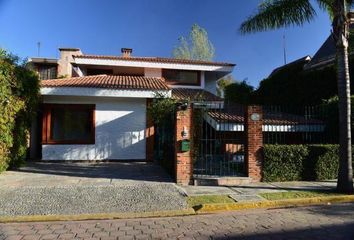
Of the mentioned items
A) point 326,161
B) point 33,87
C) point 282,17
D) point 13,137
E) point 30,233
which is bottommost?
point 30,233

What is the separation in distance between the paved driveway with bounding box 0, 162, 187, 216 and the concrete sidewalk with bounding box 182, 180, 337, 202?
686 mm

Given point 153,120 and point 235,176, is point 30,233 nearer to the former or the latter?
point 235,176

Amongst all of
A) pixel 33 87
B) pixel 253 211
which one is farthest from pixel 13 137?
pixel 253 211

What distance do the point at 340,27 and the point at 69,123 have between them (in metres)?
11.7

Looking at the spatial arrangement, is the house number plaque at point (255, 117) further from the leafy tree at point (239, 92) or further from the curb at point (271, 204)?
the leafy tree at point (239, 92)

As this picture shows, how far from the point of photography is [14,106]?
41.8 ft

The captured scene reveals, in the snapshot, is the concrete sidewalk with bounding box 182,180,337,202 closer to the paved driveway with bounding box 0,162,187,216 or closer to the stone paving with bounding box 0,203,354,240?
the paved driveway with bounding box 0,162,187,216

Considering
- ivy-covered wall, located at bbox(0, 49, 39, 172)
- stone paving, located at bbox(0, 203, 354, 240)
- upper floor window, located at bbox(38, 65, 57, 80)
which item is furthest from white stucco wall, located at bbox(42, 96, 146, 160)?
upper floor window, located at bbox(38, 65, 57, 80)

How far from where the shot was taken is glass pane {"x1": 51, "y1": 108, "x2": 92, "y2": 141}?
1666cm

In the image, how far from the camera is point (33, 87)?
47.8 feet

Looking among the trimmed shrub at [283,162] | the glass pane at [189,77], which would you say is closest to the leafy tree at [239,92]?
the glass pane at [189,77]

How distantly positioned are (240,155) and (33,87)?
8.42 metres

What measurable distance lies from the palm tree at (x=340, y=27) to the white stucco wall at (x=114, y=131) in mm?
7292

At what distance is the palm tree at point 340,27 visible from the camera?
10.4 meters
